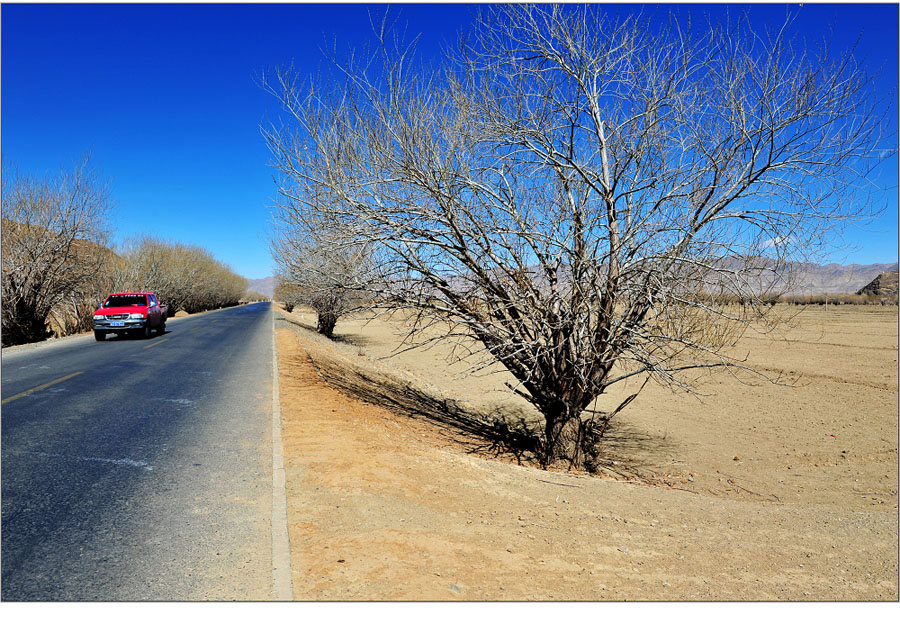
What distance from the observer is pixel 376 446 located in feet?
22.3

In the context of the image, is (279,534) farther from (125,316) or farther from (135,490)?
(125,316)

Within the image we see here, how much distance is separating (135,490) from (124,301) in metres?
18.8

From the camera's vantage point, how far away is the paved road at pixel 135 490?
3.37m

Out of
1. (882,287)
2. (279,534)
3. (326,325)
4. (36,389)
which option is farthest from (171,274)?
(882,287)

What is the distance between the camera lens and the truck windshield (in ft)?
66.7

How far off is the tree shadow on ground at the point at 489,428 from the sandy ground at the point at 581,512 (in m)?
0.08

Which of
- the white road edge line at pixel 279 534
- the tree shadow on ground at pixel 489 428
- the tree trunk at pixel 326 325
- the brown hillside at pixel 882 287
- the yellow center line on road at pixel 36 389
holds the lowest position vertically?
the tree shadow on ground at pixel 489 428

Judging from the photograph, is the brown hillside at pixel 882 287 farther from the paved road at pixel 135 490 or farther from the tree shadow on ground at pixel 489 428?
the paved road at pixel 135 490

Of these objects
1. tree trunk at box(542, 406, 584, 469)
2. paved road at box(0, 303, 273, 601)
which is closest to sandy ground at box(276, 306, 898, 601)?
paved road at box(0, 303, 273, 601)

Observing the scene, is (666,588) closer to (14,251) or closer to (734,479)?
(734,479)

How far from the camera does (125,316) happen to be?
19.8 meters

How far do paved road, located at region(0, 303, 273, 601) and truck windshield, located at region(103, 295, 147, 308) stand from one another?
1072cm

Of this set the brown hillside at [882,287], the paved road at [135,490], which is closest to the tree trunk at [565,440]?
the paved road at [135,490]

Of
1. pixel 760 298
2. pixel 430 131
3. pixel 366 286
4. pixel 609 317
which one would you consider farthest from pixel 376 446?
pixel 760 298
